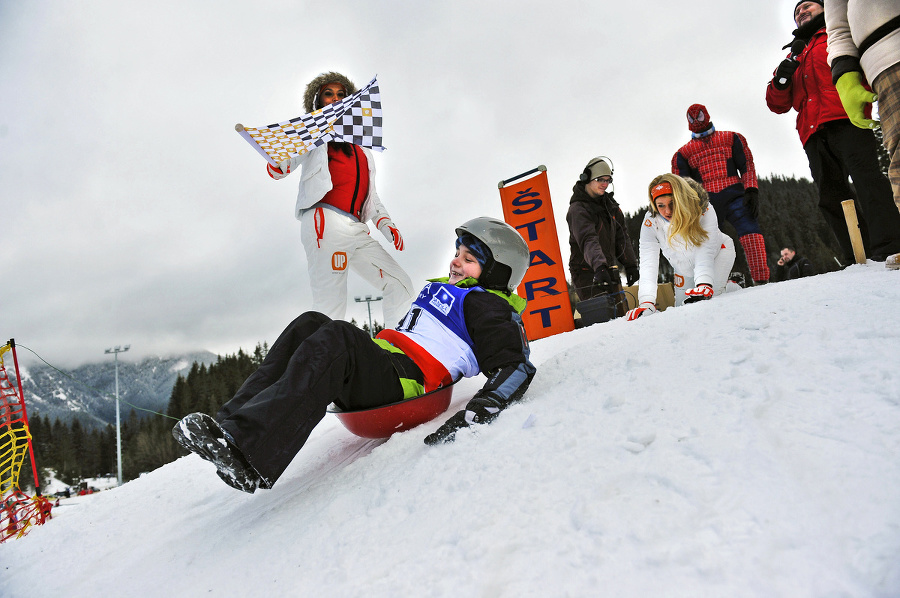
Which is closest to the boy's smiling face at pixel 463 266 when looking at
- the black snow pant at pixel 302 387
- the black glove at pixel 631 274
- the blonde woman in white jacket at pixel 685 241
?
the black snow pant at pixel 302 387

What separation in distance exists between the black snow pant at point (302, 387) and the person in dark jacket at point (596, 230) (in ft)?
10.7

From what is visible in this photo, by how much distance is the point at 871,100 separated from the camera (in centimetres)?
195

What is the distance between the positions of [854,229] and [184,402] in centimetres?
3972

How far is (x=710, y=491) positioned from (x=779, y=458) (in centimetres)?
19

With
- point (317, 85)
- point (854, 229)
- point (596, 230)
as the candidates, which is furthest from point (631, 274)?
point (317, 85)

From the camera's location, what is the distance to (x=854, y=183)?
3.15 meters

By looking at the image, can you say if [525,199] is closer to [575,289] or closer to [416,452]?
[575,289]

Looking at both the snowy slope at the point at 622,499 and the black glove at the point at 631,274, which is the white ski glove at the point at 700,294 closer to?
the snowy slope at the point at 622,499

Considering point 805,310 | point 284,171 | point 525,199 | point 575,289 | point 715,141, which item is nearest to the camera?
point 805,310

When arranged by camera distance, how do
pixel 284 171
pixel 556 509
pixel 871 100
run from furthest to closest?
pixel 284 171
pixel 871 100
pixel 556 509

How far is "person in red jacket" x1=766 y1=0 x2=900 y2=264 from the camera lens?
9.82 ft

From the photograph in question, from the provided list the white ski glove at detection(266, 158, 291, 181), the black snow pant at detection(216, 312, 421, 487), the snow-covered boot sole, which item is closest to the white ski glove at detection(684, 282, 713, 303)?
the black snow pant at detection(216, 312, 421, 487)

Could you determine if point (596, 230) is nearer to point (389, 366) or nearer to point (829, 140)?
point (829, 140)

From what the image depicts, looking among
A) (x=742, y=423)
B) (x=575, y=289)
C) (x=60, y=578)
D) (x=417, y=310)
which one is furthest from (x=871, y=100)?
(x=60, y=578)
